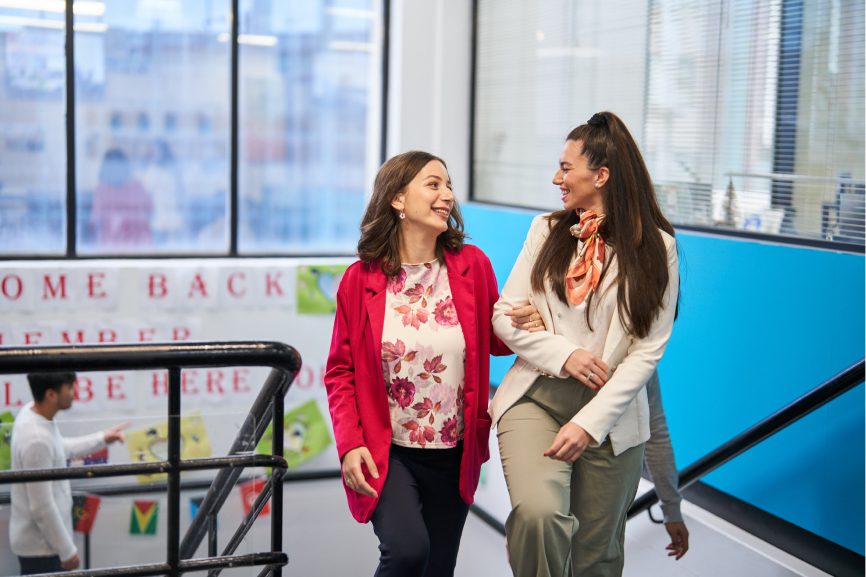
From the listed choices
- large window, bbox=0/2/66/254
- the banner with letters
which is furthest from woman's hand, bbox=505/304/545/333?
large window, bbox=0/2/66/254

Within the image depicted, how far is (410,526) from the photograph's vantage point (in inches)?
97.8

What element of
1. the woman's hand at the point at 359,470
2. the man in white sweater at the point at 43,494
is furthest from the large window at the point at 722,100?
the man in white sweater at the point at 43,494

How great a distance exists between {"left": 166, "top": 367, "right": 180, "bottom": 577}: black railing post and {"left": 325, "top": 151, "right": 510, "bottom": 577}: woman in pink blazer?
23.2 inches

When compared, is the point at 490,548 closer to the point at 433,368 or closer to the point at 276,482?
the point at 433,368

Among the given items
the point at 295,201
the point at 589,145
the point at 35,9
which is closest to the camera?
the point at 589,145

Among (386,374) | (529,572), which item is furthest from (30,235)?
(529,572)

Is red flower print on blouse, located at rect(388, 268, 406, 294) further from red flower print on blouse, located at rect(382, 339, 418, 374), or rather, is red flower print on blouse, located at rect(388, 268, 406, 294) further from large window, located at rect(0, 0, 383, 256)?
large window, located at rect(0, 0, 383, 256)

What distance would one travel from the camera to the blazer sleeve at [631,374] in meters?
2.38

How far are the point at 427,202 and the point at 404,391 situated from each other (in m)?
0.50

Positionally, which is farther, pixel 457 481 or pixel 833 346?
pixel 833 346

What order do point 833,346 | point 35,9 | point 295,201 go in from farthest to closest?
point 295,201
point 35,9
point 833,346

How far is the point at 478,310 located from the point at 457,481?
0.44 meters

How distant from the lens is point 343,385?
2609 millimetres

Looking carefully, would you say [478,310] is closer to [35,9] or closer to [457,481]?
[457,481]
